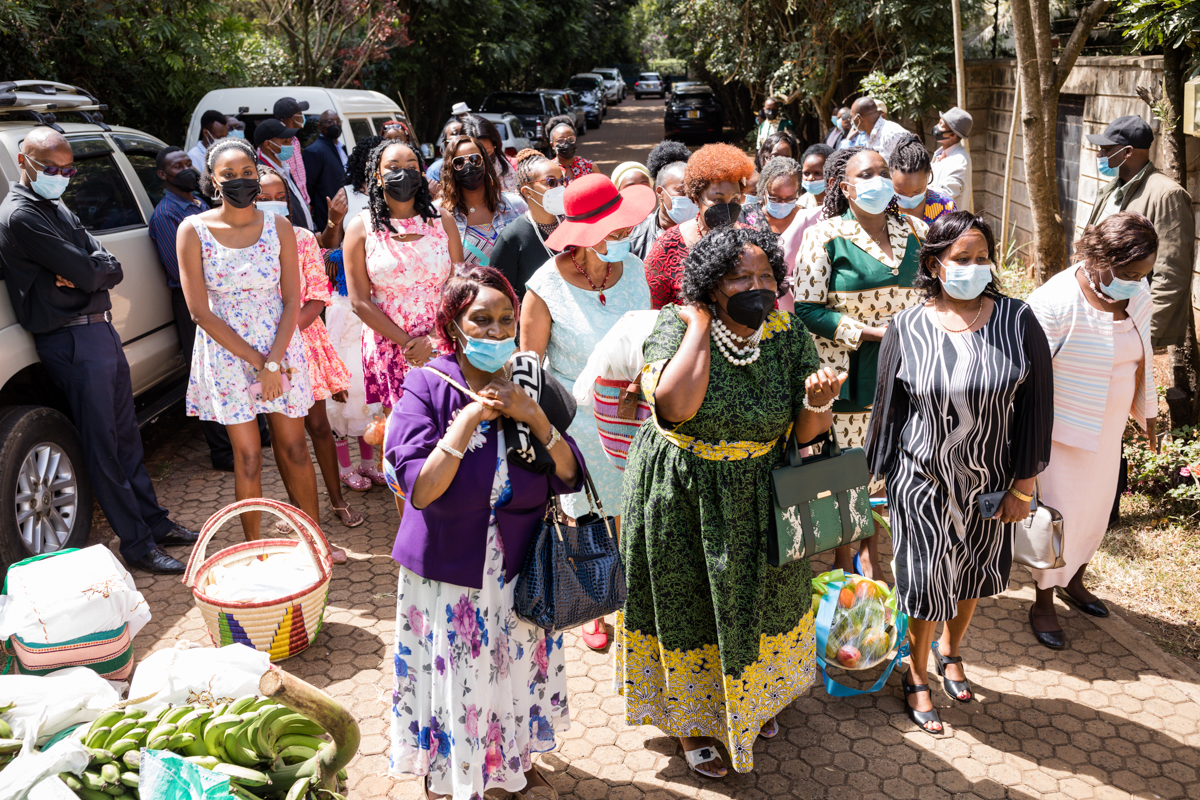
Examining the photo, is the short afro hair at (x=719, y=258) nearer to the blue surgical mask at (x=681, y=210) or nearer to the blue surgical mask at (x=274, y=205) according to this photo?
the blue surgical mask at (x=681, y=210)

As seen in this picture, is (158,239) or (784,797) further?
(158,239)

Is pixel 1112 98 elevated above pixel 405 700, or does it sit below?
above

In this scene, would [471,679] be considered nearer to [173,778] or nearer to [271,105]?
[173,778]

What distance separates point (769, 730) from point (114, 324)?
422 cm

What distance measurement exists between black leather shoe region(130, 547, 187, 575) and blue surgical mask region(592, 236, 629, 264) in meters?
2.85

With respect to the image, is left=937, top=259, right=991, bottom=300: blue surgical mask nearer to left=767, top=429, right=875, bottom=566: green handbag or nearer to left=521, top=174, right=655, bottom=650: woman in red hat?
left=767, top=429, right=875, bottom=566: green handbag

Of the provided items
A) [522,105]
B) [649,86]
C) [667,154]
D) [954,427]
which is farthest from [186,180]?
[649,86]

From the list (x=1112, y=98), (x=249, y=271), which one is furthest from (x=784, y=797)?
(x=1112, y=98)

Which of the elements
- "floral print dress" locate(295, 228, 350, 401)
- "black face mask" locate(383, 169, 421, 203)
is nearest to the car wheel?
"floral print dress" locate(295, 228, 350, 401)

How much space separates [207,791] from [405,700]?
100 cm

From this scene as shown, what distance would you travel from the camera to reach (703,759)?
11.3 ft

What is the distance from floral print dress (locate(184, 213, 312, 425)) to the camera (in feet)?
14.7

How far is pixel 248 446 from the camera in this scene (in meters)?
4.71

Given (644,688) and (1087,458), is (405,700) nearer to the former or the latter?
(644,688)
